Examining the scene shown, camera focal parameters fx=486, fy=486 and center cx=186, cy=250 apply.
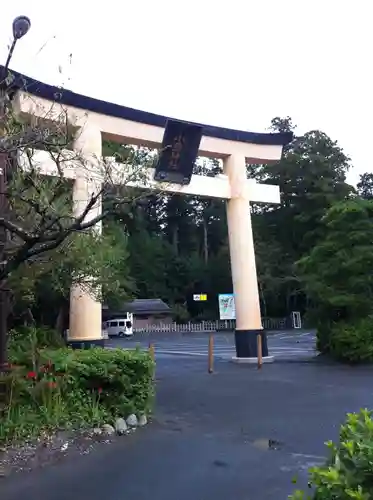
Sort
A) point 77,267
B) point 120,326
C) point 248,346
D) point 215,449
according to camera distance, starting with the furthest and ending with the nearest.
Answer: point 120,326, point 248,346, point 77,267, point 215,449

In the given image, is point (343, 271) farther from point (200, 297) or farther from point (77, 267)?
point (200, 297)

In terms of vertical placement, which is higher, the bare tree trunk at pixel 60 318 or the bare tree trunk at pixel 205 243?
the bare tree trunk at pixel 205 243

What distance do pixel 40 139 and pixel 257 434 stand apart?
14.9ft

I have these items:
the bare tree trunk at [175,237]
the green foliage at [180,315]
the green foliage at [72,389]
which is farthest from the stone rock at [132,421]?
the bare tree trunk at [175,237]

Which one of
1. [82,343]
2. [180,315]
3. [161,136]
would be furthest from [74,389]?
[180,315]

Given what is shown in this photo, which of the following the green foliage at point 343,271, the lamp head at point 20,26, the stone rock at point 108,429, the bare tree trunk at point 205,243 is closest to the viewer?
the lamp head at point 20,26

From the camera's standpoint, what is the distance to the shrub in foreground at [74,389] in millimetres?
5879

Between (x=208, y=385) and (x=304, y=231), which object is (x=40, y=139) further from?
(x=304, y=231)

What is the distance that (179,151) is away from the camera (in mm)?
13266

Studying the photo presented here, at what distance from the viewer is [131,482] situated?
4480 millimetres

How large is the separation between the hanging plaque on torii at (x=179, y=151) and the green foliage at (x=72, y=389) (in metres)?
6.91

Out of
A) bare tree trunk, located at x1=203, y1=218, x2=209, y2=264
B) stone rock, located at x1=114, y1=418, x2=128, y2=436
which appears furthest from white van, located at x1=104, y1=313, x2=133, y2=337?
stone rock, located at x1=114, y1=418, x2=128, y2=436

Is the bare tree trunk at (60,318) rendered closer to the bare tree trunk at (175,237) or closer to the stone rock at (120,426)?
the stone rock at (120,426)

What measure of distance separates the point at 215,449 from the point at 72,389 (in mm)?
2045
